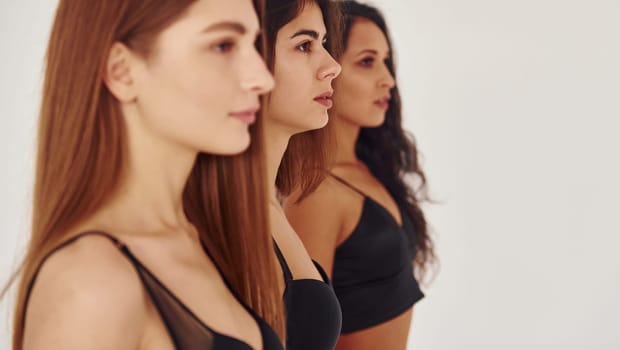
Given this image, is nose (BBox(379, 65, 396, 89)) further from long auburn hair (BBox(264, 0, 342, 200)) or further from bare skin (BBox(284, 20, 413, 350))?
long auburn hair (BBox(264, 0, 342, 200))

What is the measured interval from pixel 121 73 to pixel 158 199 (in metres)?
0.27

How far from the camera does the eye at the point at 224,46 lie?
64.7 inches

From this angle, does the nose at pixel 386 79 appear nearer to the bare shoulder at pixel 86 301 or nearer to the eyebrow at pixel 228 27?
the eyebrow at pixel 228 27

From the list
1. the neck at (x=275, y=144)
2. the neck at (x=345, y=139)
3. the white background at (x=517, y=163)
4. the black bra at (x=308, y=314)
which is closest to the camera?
the black bra at (x=308, y=314)

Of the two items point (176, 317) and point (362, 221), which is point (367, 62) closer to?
point (362, 221)

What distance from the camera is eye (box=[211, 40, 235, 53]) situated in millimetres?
1644

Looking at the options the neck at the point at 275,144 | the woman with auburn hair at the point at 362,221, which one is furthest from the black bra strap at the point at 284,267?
the woman with auburn hair at the point at 362,221

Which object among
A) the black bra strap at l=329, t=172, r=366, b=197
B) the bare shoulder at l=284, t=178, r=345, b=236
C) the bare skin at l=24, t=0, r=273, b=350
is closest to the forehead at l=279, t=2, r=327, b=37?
the bare skin at l=24, t=0, r=273, b=350

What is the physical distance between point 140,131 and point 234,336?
0.44m

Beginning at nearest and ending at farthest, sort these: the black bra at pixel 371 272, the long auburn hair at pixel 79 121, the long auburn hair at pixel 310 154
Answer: the long auburn hair at pixel 79 121, the long auburn hair at pixel 310 154, the black bra at pixel 371 272

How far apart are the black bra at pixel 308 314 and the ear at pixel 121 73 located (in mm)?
737

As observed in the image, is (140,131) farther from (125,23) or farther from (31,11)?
(31,11)

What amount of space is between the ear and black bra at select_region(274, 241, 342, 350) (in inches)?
29.0

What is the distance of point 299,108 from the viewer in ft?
7.43
